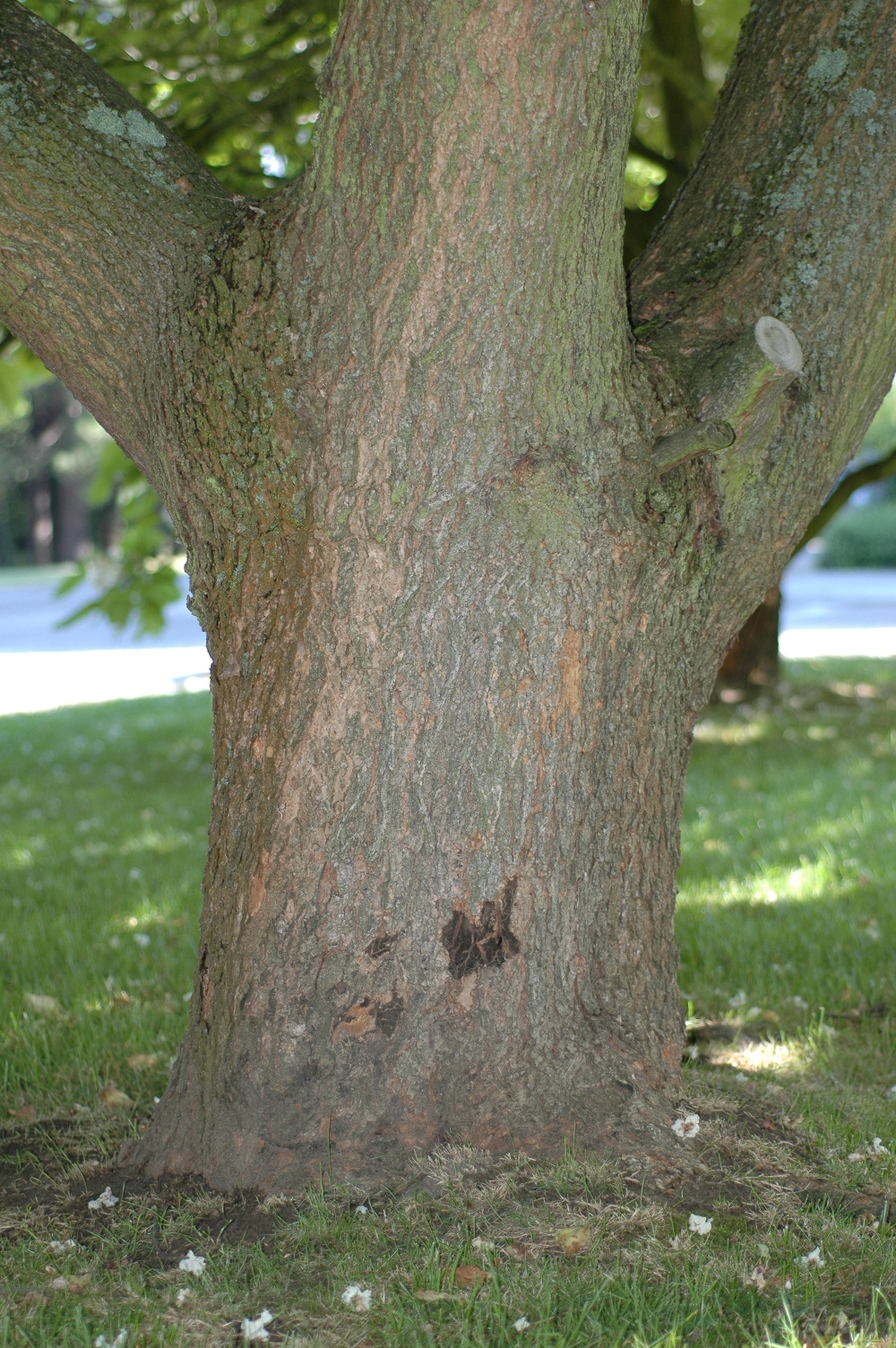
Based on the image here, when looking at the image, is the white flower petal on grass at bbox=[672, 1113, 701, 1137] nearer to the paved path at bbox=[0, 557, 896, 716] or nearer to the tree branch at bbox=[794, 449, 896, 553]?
the tree branch at bbox=[794, 449, 896, 553]

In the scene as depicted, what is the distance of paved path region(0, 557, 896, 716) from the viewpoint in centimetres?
1425

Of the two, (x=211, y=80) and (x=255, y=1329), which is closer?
(x=255, y=1329)

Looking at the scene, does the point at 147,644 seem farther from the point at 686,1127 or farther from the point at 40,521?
the point at 40,521

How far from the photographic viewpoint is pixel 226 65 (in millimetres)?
5969

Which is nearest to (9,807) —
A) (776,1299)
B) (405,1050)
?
(405,1050)

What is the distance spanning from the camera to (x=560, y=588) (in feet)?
7.88

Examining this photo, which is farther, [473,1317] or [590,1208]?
[590,1208]

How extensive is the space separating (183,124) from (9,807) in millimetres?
4107

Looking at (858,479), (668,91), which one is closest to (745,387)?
(858,479)

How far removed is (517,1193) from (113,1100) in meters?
1.24

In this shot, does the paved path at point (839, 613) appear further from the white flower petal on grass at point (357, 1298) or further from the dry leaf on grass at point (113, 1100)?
the white flower petal on grass at point (357, 1298)

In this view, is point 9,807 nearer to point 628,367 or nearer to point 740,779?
point 740,779

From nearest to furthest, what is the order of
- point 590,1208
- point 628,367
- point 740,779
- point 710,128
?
1. point 590,1208
2. point 628,367
3. point 710,128
4. point 740,779

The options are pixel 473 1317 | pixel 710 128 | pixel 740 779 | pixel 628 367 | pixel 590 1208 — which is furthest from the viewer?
pixel 740 779
